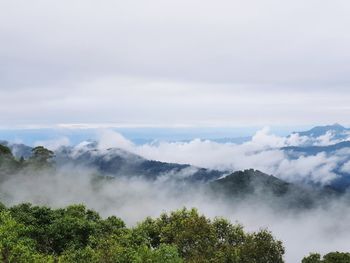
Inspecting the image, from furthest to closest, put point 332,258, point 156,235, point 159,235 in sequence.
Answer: point 332,258
point 156,235
point 159,235

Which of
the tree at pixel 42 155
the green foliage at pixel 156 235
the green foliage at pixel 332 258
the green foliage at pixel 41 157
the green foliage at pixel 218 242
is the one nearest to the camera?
the green foliage at pixel 156 235

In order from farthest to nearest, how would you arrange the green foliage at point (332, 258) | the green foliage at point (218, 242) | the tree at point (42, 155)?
the tree at point (42, 155) → the green foliage at point (332, 258) → the green foliage at point (218, 242)

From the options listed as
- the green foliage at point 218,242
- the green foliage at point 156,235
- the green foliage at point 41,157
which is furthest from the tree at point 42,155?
the green foliage at point 218,242

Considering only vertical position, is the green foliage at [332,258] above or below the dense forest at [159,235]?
below

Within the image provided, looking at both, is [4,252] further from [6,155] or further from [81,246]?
[6,155]

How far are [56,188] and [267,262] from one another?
126 m

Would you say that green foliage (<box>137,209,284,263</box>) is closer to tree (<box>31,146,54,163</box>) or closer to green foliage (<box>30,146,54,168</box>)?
tree (<box>31,146,54,163</box>)

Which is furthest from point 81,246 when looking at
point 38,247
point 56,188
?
point 56,188

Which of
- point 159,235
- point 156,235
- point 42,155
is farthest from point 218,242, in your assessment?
point 42,155

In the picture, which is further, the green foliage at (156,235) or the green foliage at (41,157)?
the green foliage at (41,157)

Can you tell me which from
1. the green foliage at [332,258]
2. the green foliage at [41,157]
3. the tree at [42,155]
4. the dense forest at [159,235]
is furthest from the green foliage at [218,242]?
the green foliage at [41,157]

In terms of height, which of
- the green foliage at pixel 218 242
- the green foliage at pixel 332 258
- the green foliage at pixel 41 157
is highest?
the green foliage at pixel 41 157

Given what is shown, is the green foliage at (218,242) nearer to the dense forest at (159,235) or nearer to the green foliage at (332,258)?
the dense forest at (159,235)

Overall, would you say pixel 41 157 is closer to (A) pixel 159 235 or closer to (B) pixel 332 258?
(A) pixel 159 235
